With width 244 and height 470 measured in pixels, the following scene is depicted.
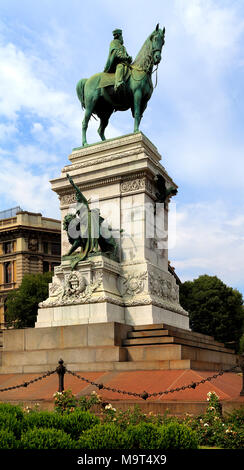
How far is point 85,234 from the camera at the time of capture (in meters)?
21.0

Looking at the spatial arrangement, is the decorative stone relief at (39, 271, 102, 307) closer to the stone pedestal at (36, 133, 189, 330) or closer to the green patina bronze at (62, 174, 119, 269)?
the stone pedestal at (36, 133, 189, 330)

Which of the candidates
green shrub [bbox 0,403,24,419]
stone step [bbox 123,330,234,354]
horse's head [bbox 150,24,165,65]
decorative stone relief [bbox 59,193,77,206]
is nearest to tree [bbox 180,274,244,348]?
decorative stone relief [bbox 59,193,77,206]

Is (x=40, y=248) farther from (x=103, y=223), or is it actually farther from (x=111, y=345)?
(x=111, y=345)

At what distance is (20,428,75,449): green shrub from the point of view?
7504 millimetres

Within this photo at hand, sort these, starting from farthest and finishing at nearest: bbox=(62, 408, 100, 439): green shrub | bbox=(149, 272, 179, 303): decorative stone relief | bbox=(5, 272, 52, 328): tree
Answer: bbox=(5, 272, 52, 328): tree
bbox=(149, 272, 179, 303): decorative stone relief
bbox=(62, 408, 100, 439): green shrub

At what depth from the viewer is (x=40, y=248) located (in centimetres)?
6469

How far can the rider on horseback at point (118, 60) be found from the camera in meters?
23.7

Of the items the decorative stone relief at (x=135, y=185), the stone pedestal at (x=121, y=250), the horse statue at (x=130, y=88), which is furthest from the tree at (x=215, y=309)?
the decorative stone relief at (x=135, y=185)

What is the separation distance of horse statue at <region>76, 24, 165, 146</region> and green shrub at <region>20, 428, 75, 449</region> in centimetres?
1784

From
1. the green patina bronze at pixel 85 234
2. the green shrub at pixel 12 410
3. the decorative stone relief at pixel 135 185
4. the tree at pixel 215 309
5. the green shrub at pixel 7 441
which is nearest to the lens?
the green shrub at pixel 7 441

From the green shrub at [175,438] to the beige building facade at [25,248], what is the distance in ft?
183

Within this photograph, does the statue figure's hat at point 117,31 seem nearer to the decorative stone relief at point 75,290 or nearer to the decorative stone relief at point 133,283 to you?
the decorative stone relief at point 133,283

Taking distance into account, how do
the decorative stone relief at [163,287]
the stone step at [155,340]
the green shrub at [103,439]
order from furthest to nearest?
the decorative stone relief at [163,287], the stone step at [155,340], the green shrub at [103,439]

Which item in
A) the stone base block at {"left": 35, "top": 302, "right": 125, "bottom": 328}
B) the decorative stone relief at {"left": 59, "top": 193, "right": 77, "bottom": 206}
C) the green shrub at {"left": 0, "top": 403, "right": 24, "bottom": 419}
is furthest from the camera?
the decorative stone relief at {"left": 59, "top": 193, "right": 77, "bottom": 206}
